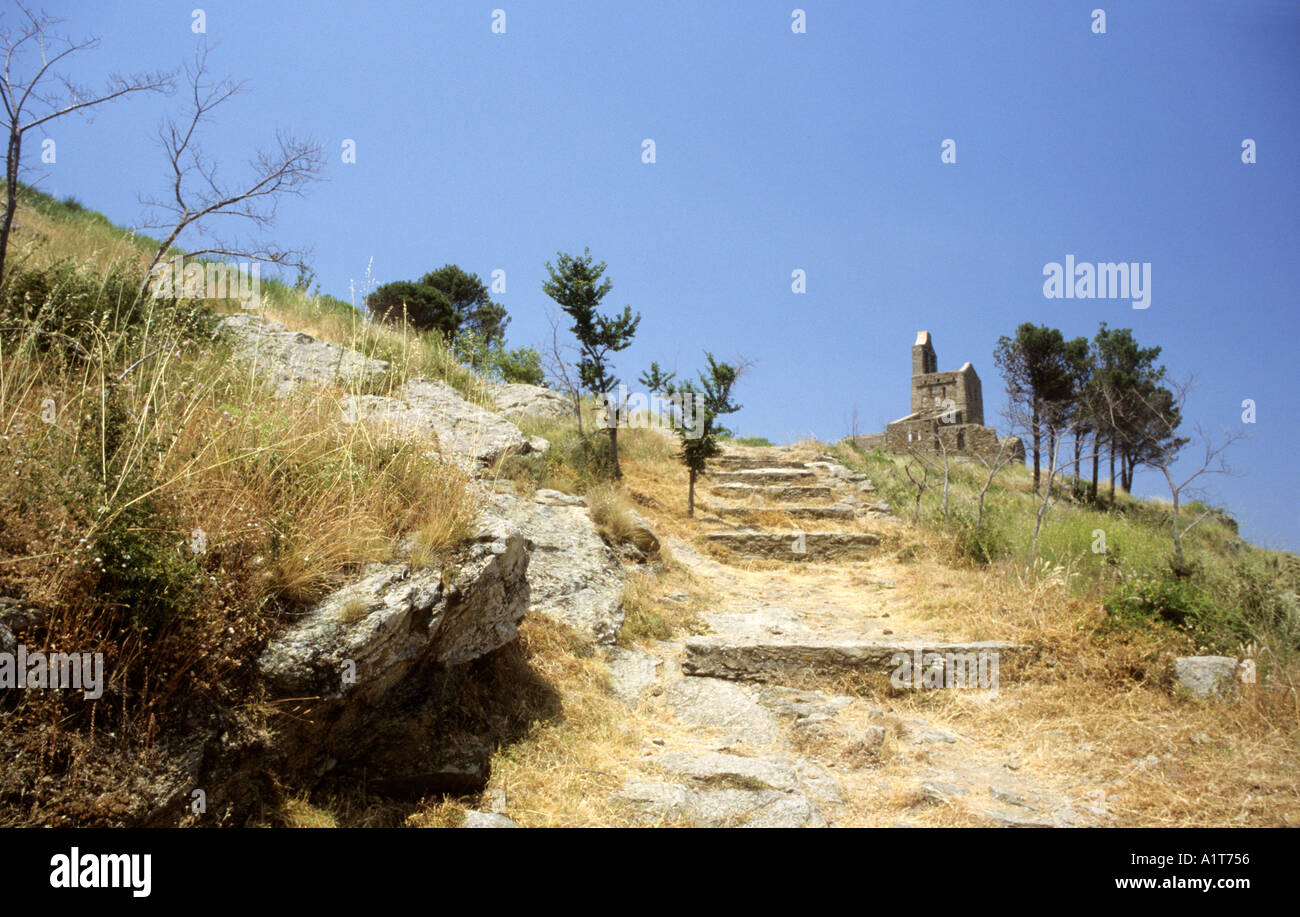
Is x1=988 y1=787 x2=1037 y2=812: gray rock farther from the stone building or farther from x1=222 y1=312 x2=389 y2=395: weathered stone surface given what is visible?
the stone building

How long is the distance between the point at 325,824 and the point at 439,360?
923cm

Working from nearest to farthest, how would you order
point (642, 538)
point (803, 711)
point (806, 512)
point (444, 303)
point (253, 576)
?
point (253, 576) → point (803, 711) → point (642, 538) → point (806, 512) → point (444, 303)

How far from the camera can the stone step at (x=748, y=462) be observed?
14.2 m

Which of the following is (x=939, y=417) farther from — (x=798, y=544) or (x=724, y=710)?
(x=724, y=710)

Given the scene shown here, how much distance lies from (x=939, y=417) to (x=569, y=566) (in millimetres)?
22729

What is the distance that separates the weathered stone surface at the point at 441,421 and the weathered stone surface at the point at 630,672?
200cm

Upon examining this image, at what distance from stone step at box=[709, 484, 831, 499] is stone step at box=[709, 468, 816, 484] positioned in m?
0.42

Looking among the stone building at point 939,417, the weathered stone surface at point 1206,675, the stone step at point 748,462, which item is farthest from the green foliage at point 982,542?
the stone building at point 939,417

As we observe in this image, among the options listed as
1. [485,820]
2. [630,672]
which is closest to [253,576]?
[485,820]

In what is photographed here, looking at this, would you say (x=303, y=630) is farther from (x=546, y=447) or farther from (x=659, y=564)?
(x=546, y=447)

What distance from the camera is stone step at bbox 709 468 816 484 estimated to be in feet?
43.0

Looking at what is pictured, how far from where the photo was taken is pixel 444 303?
2422 cm

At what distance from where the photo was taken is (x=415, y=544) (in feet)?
12.3
